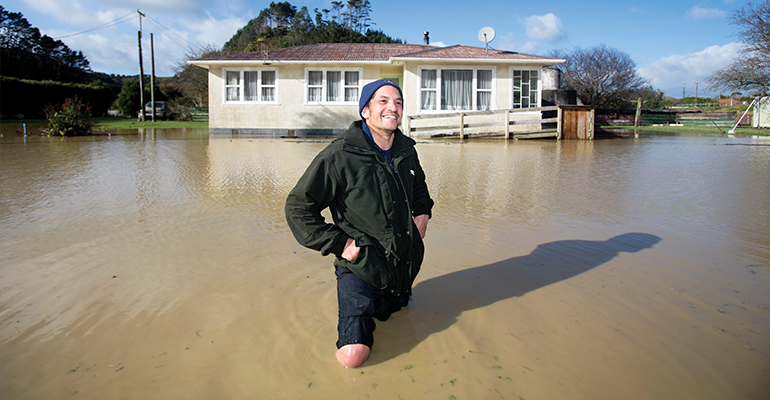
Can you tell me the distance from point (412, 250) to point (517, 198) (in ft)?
12.3

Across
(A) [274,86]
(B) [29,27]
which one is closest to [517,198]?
(A) [274,86]

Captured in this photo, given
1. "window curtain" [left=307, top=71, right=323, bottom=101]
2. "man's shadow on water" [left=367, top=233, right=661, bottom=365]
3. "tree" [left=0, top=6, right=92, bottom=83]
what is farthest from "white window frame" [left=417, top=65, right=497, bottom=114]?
"tree" [left=0, top=6, right=92, bottom=83]

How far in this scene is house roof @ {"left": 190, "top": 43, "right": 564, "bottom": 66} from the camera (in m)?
18.3

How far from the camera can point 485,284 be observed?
314 centimetres

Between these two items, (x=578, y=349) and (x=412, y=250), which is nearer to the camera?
(x=578, y=349)

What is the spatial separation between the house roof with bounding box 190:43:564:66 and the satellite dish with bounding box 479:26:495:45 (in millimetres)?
393

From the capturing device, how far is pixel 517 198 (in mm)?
5941

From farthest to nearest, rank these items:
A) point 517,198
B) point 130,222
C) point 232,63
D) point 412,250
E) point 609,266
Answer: point 232,63 < point 517,198 < point 130,222 < point 609,266 < point 412,250

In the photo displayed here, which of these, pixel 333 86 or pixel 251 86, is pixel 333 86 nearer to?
pixel 333 86

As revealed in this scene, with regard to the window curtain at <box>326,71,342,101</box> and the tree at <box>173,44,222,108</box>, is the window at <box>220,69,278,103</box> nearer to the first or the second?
the window curtain at <box>326,71,342,101</box>

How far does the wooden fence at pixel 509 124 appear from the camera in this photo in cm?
1695

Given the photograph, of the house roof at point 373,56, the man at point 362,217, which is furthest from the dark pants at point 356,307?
the house roof at point 373,56

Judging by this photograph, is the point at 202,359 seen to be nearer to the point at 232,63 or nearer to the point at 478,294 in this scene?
the point at 478,294

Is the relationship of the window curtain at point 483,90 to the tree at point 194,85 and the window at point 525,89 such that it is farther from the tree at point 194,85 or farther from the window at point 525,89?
the tree at point 194,85
